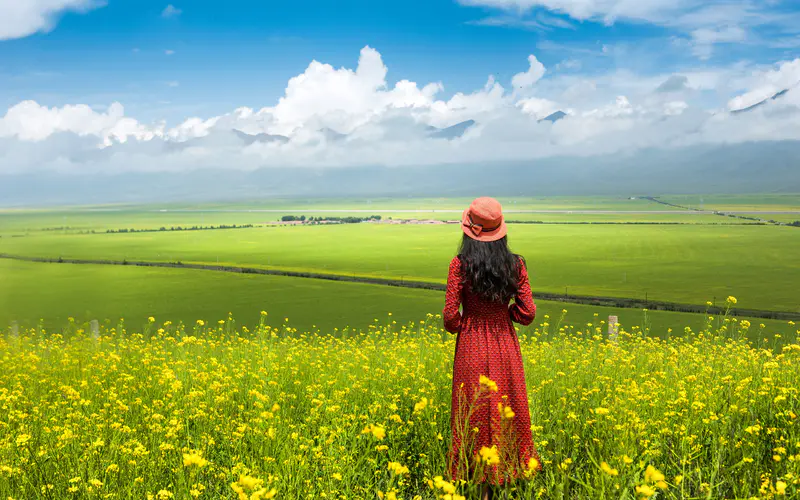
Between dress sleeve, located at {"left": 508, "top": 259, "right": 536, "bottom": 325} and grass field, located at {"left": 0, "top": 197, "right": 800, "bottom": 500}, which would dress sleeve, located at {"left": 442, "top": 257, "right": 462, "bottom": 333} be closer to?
dress sleeve, located at {"left": 508, "top": 259, "right": 536, "bottom": 325}

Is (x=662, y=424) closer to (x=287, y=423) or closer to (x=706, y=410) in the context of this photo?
(x=706, y=410)

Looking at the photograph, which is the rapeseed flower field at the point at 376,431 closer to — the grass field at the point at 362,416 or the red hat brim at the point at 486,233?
the grass field at the point at 362,416

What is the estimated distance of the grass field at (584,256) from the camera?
50.8m

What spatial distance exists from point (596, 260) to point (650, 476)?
2836 inches

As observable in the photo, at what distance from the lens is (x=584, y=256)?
7625 cm

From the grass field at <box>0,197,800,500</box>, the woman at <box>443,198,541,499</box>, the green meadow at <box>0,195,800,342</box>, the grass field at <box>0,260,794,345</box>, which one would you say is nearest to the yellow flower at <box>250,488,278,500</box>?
the grass field at <box>0,197,800,500</box>

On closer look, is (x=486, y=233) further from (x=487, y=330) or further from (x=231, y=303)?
(x=231, y=303)

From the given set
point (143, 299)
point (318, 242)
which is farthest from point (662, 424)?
point (318, 242)

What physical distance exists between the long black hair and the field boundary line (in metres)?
20.7

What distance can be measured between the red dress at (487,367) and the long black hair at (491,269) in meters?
0.08

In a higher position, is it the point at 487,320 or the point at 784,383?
the point at 487,320

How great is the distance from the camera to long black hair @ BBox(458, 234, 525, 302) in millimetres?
4879

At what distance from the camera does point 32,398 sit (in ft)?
24.6

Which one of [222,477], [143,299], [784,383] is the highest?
[784,383]
